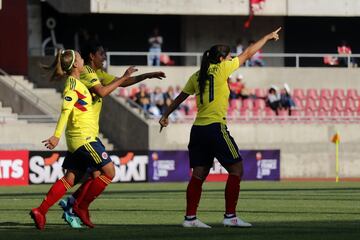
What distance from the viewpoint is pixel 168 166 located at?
1394 inches

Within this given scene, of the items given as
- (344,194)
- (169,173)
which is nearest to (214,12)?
(169,173)

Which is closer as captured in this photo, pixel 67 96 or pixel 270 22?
pixel 67 96

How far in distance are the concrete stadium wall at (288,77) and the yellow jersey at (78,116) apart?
88.3 ft

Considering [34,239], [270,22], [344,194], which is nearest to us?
[34,239]

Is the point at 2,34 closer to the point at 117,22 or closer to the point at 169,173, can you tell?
the point at 117,22

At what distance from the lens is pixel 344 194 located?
25.0 metres

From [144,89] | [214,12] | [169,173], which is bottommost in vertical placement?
[169,173]

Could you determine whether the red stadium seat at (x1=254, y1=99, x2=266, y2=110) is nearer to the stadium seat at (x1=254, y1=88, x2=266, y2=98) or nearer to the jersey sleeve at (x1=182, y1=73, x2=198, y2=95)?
the stadium seat at (x1=254, y1=88, x2=266, y2=98)

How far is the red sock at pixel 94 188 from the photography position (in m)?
15.1

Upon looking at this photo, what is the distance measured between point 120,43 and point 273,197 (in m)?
24.8

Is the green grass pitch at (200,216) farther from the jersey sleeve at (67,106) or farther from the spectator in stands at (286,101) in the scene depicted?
the spectator in stands at (286,101)

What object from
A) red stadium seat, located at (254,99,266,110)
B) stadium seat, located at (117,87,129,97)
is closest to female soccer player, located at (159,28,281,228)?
stadium seat, located at (117,87,129,97)

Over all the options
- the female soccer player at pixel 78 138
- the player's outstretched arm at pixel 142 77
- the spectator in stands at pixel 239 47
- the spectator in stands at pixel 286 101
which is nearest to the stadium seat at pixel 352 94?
the spectator in stands at pixel 286 101

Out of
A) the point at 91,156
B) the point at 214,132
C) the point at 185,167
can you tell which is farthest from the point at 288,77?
the point at 91,156
